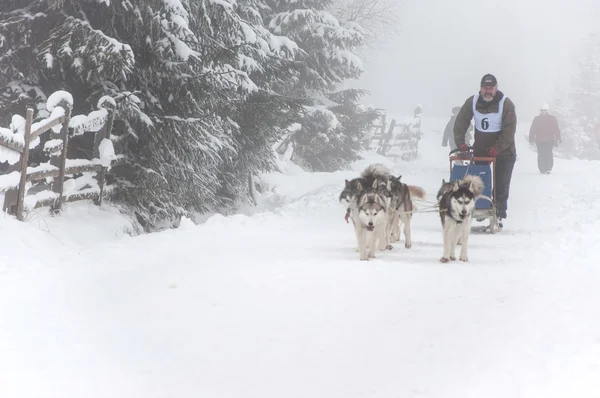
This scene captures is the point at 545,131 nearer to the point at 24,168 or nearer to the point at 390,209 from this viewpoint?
the point at 390,209

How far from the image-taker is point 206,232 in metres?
8.85

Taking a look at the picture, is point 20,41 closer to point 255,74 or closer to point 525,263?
point 255,74

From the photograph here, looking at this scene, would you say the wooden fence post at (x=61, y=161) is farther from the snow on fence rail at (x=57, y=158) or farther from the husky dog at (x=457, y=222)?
the husky dog at (x=457, y=222)

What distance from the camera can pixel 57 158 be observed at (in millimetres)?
8547

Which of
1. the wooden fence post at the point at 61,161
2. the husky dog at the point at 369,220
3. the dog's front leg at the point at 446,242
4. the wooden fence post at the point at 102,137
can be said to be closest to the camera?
the dog's front leg at the point at 446,242

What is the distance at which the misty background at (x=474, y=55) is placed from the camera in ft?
169

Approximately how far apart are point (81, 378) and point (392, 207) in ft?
16.9

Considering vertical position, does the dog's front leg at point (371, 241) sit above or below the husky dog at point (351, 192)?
below

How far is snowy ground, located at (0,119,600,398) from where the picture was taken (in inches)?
129

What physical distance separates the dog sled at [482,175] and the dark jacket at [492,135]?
0.25 meters

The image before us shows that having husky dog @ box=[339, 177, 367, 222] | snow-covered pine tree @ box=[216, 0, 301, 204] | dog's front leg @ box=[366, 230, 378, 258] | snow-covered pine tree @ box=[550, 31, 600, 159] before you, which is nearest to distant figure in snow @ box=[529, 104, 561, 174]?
snow-covered pine tree @ box=[216, 0, 301, 204]

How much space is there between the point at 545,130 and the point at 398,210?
13.0m

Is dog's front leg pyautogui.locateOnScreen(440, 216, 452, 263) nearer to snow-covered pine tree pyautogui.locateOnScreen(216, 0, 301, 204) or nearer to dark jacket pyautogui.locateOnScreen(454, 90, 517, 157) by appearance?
dark jacket pyautogui.locateOnScreen(454, 90, 517, 157)

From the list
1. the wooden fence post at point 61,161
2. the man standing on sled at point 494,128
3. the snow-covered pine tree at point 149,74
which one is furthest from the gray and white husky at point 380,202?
the wooden fence post at point 61,161
